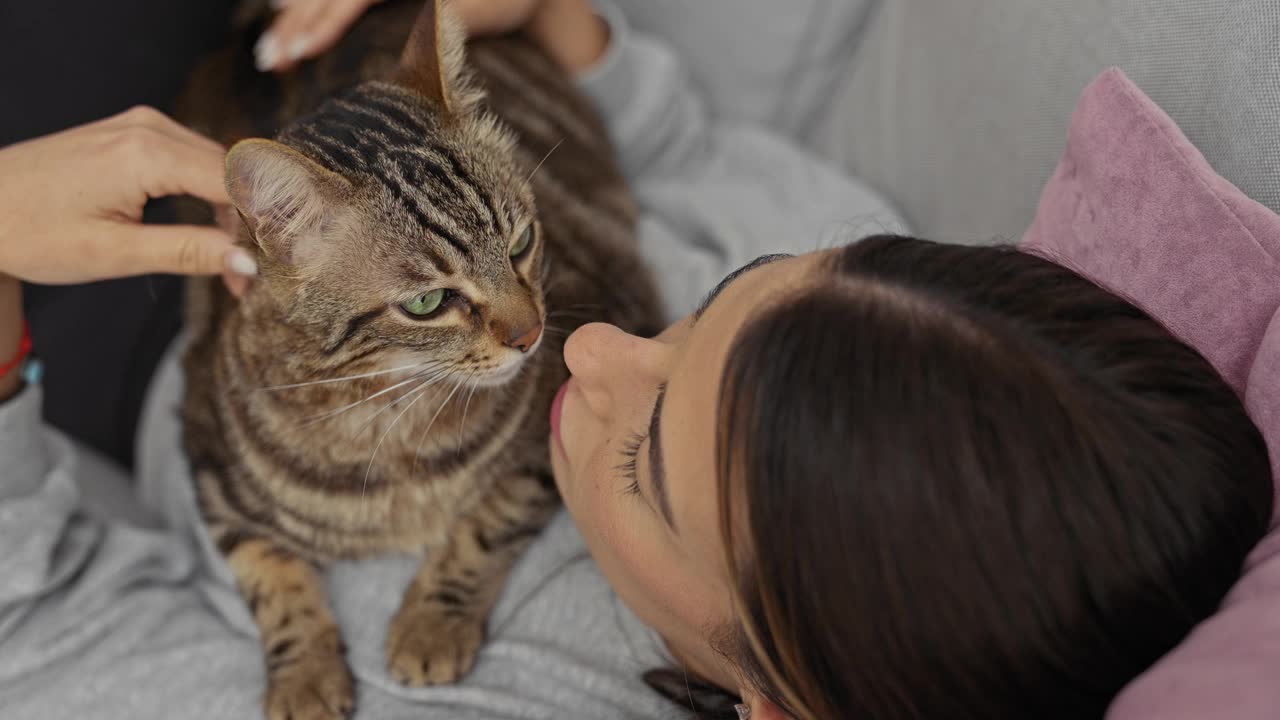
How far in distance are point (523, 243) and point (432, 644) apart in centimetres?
53

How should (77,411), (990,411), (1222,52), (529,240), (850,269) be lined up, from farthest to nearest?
1. (77,411)
2. (529,240)
3. (1222,52)
4. (850,269)
5. (990,411)

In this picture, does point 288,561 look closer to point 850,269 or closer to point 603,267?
point 603,267

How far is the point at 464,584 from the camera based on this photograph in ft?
3.84

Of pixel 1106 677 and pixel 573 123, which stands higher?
pixel 1106 677

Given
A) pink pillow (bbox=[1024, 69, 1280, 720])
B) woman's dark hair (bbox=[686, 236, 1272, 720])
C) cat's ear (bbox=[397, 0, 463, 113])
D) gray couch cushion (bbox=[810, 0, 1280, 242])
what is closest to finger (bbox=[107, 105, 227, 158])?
cat's ear (bbox=[397, 0, 463, 113])

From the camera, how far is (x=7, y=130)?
1.35m

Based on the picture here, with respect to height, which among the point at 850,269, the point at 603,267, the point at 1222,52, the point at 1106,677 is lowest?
the point at 603,267

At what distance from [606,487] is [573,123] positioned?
0.94 meters

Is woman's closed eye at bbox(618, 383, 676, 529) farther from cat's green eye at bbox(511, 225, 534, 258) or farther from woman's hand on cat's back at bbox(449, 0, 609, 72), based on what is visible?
woman's hand on cat's back at bbox(449, 0, 609, 72)

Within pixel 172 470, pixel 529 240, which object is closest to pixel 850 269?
pixel 529 240

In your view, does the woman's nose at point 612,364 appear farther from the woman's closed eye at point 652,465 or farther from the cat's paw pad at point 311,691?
the cat's paw pad at point 311,691

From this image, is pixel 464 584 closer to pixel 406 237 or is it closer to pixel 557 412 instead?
pixel 557 412

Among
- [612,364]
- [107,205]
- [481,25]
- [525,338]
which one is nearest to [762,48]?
[481,25]

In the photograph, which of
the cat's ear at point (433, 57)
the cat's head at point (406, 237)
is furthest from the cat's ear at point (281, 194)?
the cat's ear at point (433, 57)
